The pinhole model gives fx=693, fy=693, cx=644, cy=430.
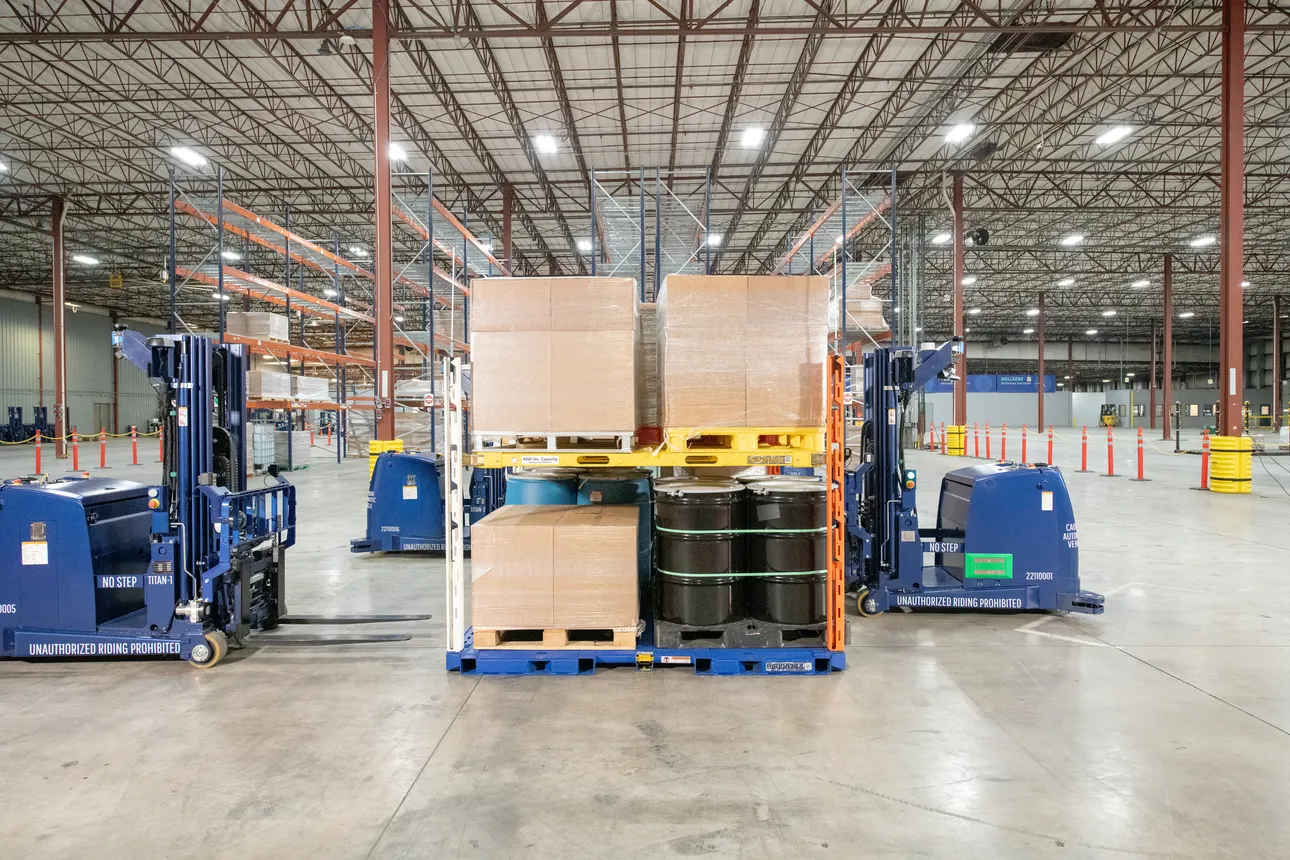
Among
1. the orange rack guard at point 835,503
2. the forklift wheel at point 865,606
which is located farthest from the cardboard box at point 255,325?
the orange rack guard at point 835,503

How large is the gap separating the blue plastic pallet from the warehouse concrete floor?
91mm

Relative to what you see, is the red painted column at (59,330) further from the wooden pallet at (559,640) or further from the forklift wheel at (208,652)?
the wooden pallet at (559,640)

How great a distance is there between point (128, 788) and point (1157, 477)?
19405 mm

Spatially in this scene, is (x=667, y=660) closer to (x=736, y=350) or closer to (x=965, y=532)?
(x=736, y=350)

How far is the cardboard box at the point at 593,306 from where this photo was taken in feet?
14.8

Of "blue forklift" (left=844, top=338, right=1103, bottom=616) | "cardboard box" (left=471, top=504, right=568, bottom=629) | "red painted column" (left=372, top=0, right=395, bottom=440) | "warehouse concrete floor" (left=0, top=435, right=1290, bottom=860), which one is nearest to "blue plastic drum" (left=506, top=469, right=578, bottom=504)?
"cardboard box" (left=471, top=504, right=568, bottom=629)

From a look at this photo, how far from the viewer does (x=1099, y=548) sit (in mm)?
8594

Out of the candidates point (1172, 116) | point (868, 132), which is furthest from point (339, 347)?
point (1172, 116)

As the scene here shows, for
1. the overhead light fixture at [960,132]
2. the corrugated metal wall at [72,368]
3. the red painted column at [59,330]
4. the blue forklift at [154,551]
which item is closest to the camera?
the blue forklift at [154,551]

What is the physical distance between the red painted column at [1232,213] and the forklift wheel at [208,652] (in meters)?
15.8

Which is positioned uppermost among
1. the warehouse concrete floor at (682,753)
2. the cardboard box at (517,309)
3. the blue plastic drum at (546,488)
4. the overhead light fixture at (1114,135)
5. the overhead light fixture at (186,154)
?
the overhead light fixture at (1114,135)

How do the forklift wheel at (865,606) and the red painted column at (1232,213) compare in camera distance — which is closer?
the forklift wheel at (865,606)

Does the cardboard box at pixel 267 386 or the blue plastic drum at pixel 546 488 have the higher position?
the cardboard box at pixel 267 386

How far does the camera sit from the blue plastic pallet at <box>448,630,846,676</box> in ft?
14.9
